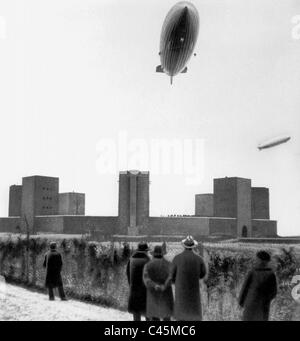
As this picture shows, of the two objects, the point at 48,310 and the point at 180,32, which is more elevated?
the point at 180,32

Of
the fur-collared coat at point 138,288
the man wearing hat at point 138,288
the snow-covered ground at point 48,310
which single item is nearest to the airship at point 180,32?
the snow-covered ground at point 48,310

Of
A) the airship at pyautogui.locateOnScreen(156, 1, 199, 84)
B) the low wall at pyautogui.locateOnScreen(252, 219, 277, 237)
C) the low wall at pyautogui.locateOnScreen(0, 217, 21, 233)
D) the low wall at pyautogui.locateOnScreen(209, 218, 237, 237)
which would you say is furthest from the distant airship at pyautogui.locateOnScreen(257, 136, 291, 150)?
the low wall at pyautogui.locateOnScreen(0, 217, 21, 233)

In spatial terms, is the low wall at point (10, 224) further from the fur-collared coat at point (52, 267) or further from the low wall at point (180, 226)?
the fur-collared coat at point (52, 267)

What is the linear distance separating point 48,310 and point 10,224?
57915mm

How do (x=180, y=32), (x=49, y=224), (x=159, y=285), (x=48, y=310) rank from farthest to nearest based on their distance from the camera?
(x=49, y=224) → (x=180, y=32) → (x=48, y=310) → (x=159, y=285)

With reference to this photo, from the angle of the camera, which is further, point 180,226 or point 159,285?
point 180,226

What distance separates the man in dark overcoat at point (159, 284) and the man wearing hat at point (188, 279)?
0.69 ft

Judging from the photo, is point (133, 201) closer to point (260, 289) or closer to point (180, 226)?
point (180, 226)

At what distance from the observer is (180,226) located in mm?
57219

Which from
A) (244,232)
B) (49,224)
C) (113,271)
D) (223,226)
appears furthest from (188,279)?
(244,232)

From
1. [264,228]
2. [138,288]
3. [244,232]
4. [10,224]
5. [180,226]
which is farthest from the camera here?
[264,228]

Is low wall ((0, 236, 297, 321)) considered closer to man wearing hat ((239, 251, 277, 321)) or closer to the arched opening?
man wearing hat ((239, 251, 277, 321))
